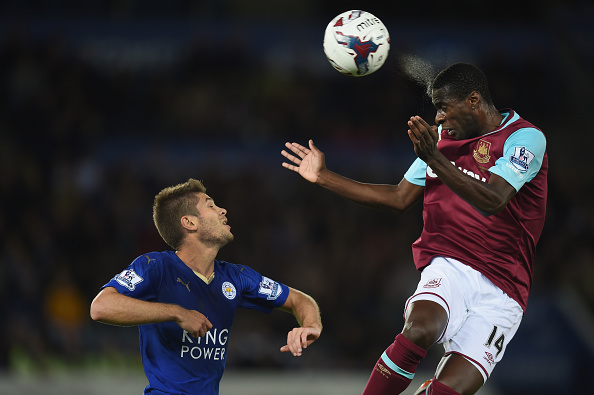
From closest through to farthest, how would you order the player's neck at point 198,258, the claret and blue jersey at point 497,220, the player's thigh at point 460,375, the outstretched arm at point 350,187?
1. the player's thigh at point 460,375
2. the claret and blue jersey at point 497,220
3. the player's neck at point 198,258
4. the outstretched arm at point 350,187

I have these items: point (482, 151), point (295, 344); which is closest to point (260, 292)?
point (295, 344)

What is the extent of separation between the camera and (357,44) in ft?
17.1

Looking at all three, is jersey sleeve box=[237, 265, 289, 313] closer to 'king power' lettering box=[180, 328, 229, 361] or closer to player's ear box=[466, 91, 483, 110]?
'king power' lettering box=[180, 328, 229, 361]

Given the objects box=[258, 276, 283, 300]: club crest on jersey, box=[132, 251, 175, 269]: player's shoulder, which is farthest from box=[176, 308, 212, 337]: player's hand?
box=[258, 276, 283, 300]: club crest on jersey

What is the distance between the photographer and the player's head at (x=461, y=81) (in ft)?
15.9

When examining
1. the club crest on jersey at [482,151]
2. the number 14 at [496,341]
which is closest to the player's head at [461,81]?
the club crest on jersey at [482,151]

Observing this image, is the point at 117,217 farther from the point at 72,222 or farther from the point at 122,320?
the point at 122,320

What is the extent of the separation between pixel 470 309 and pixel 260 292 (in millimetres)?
1377

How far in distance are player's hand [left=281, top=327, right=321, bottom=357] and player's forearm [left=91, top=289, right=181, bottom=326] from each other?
67 centimetres

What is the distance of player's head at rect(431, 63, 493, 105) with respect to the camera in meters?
4.86

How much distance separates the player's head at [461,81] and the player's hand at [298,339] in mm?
1719

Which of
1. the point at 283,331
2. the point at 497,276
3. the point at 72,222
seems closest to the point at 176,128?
the point at 72,222

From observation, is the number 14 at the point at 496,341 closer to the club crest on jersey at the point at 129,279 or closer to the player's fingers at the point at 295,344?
the player's fingers at the point at 295,344

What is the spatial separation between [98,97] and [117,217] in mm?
2328
